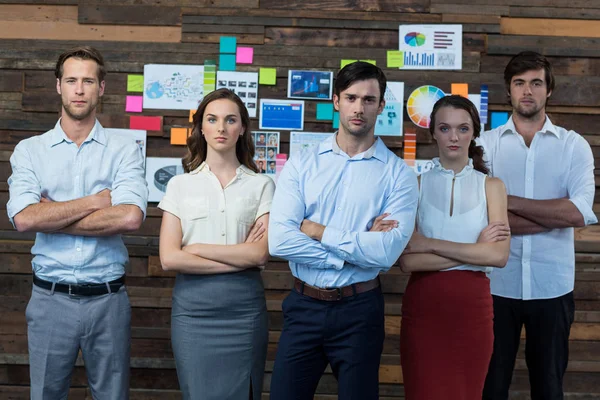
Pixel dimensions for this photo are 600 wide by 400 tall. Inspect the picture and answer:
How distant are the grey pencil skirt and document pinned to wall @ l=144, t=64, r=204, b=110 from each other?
1.72 m

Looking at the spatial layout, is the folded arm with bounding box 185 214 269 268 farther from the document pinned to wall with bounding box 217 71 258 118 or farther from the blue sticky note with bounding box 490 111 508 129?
the blue sticky note with bounding box 490 111 508 129

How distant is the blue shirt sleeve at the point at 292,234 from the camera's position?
8.18 feet

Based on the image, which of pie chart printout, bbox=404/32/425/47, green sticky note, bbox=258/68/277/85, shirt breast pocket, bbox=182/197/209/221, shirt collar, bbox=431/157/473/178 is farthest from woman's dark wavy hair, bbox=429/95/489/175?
green sticky note, bbox=258/68/277/85

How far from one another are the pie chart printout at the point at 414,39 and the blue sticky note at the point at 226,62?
109cm

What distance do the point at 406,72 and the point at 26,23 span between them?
243 centimetres

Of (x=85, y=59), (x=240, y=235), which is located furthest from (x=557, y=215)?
(x=85, y=59)

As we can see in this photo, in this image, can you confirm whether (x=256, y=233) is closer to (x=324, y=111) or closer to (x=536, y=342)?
(x=536, y=342)

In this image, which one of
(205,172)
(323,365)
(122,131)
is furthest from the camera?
(122,131)

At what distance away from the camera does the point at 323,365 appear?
8.43 feet

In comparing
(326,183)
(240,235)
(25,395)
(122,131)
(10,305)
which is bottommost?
(25,395)

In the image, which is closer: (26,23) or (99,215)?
(99,215)

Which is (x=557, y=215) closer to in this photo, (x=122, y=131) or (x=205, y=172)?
(x=205, y=172)

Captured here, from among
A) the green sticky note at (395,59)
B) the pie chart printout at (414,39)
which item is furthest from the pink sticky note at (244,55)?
the pie chart printout at (414,39)

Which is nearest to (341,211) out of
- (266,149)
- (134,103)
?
(266,149)
